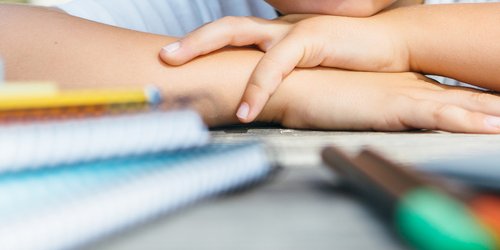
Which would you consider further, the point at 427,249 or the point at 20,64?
the point at 20,64

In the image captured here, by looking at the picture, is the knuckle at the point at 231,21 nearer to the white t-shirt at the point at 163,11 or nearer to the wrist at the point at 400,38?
the wrist at the point at 400,38

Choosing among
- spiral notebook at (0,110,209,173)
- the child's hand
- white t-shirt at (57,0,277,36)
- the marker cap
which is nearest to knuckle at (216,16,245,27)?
the child's hand

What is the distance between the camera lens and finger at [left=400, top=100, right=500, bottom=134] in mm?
712

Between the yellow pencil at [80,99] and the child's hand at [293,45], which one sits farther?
the child's hand at [293,45]

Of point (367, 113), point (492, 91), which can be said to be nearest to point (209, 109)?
point (367, 113)

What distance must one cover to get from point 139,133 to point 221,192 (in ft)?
0.15

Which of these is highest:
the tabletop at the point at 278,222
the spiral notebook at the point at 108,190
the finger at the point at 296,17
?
the finger at the point at 296,17

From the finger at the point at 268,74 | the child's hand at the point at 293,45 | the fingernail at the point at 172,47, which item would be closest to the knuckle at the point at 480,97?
the child's hand at the point at 293,45

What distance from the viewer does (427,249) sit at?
22 centimetres

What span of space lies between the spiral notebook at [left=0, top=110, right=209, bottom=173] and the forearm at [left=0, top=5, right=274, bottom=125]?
44cm

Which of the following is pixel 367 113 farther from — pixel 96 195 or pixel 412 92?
pixel 96 195

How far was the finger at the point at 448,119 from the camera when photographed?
0.71 metres

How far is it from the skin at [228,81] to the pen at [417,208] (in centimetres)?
44

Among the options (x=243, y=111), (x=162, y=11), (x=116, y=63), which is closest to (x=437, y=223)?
(x=243, y=111)
